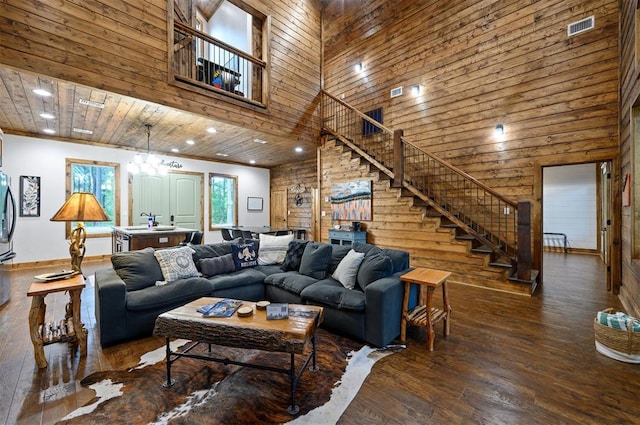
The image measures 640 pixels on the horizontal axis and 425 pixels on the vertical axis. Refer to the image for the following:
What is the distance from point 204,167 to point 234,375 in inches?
296

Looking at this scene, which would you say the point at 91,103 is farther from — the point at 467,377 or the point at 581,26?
the point at 581,26

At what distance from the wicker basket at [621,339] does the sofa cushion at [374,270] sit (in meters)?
1.87

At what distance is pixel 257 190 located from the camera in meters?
9.99

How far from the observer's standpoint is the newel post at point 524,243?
4242 mm

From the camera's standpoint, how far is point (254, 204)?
32.4ft

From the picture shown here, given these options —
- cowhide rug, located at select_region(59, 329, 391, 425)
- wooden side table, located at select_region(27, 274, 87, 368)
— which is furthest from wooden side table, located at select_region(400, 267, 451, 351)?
wooden side table, located at select_region(27, 274, 87, 368)

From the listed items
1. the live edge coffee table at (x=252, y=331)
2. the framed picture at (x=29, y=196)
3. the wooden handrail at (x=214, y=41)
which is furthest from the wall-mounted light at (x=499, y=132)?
the framed picture at (x=29, y=196)

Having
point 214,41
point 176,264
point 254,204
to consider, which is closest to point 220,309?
point 176,264

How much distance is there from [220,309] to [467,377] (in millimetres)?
1966

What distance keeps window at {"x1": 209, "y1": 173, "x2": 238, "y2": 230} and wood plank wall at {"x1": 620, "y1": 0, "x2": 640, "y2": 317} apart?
28.9 ft

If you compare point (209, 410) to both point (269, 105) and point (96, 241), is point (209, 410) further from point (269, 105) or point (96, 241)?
point (96, 241)

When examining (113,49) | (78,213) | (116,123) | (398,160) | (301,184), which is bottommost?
(78,213)

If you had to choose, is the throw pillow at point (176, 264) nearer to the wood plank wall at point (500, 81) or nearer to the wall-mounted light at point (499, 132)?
the wood plank wall at point (500, 81)

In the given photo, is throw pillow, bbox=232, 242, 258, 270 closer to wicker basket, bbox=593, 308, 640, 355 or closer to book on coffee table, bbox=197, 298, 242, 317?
book on coffee table, bbox=197, 298, 242, 317
